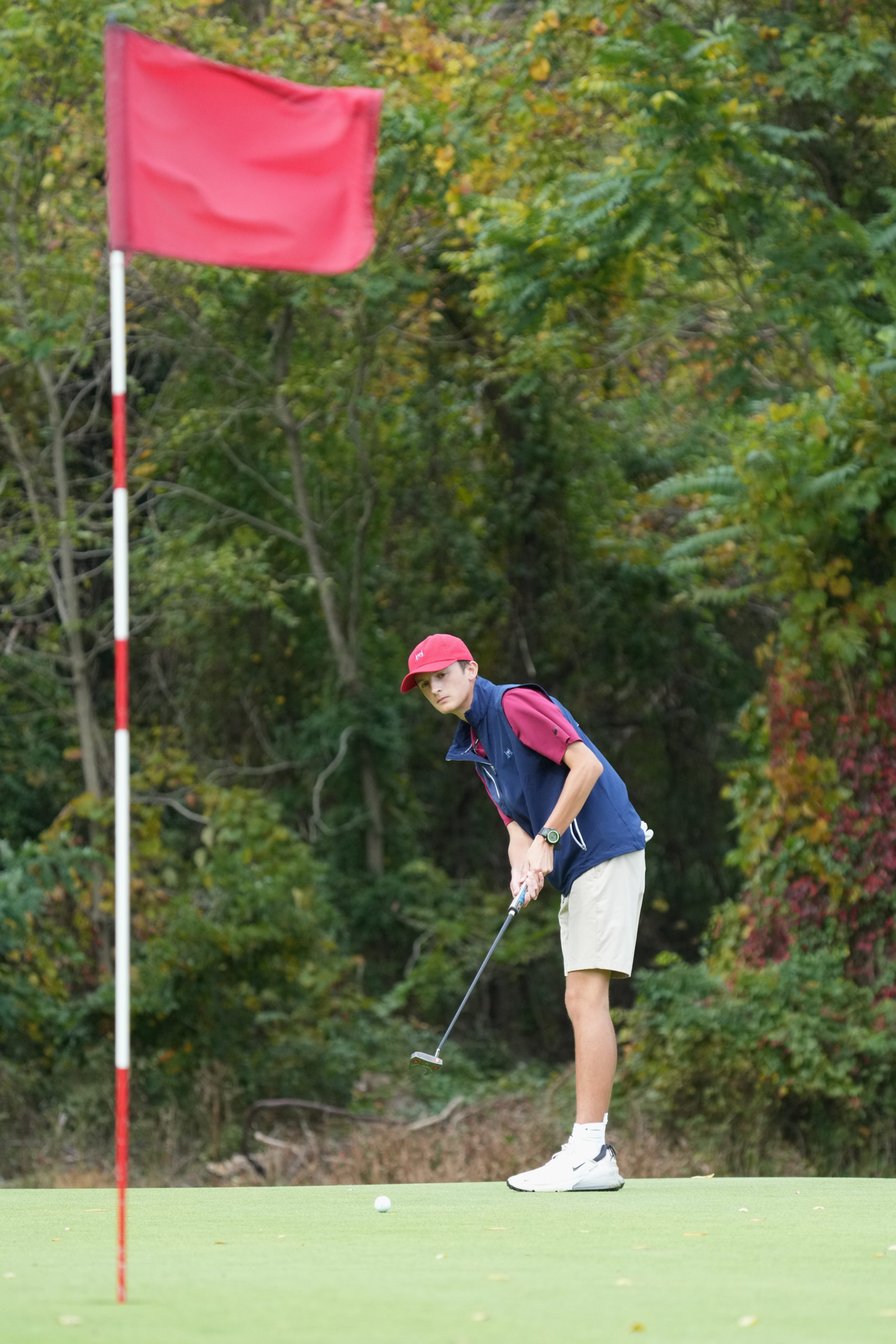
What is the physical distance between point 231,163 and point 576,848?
8.31ft

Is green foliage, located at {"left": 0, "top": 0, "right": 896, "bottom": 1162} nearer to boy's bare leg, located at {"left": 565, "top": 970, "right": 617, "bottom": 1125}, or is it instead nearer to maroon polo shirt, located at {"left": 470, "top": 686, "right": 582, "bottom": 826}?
boy's bare leg, located at {"left": 565, "top": 970, "right": 617, "bottom": 1125}

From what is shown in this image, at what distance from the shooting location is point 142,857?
14992mm

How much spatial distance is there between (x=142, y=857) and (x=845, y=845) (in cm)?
627

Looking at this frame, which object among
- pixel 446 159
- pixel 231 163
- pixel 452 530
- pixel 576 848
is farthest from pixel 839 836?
pixel 231 163

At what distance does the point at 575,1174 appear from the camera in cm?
596

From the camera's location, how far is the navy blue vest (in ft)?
19.3

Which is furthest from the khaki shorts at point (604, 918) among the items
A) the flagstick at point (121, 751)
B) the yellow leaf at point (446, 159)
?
the yellow leaf at point (446, 159)

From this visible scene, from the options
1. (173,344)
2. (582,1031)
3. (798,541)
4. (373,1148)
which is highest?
(173,344)

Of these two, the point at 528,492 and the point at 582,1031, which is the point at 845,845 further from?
the point at 528,492

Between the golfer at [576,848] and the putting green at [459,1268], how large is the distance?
0.92ft

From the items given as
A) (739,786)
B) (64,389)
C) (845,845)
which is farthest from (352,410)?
(845,845)

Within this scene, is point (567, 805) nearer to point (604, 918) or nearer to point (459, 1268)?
point (604, 918)

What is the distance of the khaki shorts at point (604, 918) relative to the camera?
5.81 metres

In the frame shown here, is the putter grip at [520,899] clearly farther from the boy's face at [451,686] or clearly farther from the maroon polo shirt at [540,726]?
the boy's face at [451,686]
